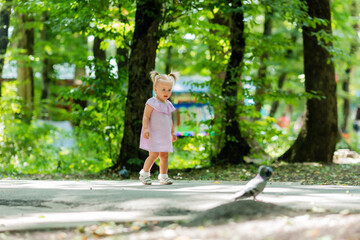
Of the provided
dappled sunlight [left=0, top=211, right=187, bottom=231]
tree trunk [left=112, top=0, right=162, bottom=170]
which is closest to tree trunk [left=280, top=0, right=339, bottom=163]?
tree trunk [left=112, top=0, right=162, bottom=170]

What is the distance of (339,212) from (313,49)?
830 centimetres

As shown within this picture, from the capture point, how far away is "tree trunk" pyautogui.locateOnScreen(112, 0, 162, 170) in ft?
35.0

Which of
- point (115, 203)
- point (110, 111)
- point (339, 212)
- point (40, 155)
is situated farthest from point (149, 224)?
point (40, 155)

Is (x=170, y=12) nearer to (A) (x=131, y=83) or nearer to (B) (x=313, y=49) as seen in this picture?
(A) (x=131, y=83)

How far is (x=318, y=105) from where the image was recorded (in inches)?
503

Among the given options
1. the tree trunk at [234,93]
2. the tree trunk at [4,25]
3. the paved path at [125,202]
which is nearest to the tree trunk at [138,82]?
the tree trunk at [234,93]

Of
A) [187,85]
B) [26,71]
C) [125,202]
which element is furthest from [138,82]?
[26,71]

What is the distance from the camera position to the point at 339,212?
5.16 m

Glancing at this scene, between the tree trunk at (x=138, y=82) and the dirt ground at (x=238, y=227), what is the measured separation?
17.9ft

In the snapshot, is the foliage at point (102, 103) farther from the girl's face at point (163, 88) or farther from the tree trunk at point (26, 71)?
the tree trunk at point (26, 71)

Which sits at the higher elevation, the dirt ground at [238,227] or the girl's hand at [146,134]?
the girl's hand at [146,134]

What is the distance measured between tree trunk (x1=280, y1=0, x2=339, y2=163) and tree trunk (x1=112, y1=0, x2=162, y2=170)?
4.14 meters

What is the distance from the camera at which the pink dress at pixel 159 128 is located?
7703mm

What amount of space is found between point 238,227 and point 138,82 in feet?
21.5
